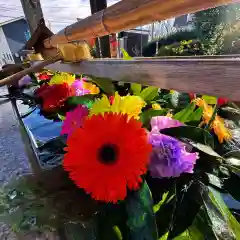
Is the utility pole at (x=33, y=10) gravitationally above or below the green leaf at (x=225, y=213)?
above

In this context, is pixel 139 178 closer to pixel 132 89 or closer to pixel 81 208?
pixel 81 208

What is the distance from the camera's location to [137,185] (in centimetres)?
25

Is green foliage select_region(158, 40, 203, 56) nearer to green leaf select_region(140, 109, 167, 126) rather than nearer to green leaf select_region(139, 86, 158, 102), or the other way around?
green leaf select_region(139, 86, 158, 102)

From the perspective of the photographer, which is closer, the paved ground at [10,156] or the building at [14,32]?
the paved ground at [10,156]

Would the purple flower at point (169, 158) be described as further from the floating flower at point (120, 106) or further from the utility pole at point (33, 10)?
the utility pole at point (33, 10)

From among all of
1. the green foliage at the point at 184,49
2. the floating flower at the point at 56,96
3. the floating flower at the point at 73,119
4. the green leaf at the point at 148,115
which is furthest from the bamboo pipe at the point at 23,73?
the green foliage at the point at 184,49

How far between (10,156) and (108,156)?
33cm

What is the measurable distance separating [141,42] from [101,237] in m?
9.37

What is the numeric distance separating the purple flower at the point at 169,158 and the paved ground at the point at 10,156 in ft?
0.54

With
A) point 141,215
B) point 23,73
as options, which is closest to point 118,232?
point 141,215

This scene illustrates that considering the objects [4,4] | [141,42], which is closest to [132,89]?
[4,4]

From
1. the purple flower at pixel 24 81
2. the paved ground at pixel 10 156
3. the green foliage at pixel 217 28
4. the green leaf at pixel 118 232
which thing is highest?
the green leaf at pixel 118 232

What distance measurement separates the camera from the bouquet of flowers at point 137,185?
0.84 feet

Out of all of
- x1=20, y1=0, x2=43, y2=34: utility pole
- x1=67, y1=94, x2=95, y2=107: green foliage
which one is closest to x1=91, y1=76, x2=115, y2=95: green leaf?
x1=67, y1=94, x2=95, y2=107: green foliage
